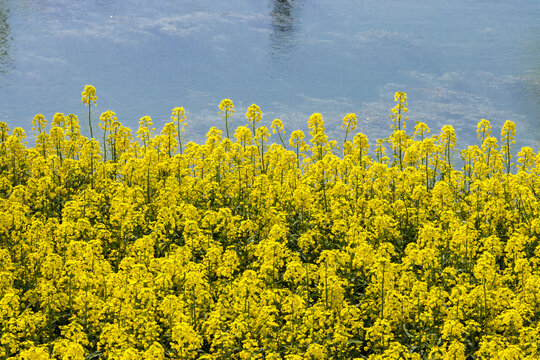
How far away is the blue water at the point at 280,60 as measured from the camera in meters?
15.7

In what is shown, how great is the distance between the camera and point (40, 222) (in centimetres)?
855

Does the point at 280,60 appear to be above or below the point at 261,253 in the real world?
above

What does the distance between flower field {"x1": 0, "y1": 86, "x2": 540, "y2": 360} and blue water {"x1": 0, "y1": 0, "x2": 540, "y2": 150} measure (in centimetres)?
446

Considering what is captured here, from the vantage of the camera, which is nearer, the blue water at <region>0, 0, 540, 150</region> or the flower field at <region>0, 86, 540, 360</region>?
the flower field at <region>0, 86, 540, 360</region>

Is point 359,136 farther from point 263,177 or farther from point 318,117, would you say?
point 263,177

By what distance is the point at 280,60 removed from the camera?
17.9 m

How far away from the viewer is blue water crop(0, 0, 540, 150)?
51.6 feet

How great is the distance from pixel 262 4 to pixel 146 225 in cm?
1317

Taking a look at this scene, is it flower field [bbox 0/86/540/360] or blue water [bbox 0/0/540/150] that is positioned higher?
blue water [bbox 0/0/540/150]

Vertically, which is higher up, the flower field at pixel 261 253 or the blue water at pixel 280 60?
the blue water at pixel 280 60

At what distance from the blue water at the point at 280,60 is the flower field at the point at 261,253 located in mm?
4462

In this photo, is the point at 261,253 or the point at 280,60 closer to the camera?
the point at 261,253

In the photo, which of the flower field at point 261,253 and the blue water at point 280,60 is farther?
the blue water at point 280,60

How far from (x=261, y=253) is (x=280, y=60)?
10.6 meters
